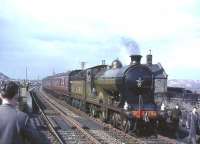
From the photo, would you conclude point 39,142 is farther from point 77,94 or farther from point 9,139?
point 77,94

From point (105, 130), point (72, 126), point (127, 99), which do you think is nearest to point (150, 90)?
point (127, 99)

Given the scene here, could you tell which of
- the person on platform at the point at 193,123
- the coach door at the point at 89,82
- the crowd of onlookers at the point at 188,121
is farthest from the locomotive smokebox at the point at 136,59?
the coach door at the point at 89,82

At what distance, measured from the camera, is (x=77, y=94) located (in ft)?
111

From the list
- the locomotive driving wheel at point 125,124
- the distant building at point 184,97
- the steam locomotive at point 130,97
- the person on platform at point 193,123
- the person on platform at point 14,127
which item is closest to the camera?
the person on platform at point 14,127

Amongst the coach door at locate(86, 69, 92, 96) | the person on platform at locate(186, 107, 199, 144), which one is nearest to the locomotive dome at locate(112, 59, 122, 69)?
the coach door at locate(86, 69, 92, 96)

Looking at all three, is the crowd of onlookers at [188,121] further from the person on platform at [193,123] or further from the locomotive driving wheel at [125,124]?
the locomotive driving wheel at [125,124]

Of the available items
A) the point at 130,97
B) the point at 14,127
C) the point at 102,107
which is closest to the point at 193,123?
the point at 130,97

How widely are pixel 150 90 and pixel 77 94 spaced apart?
1452 centimetres

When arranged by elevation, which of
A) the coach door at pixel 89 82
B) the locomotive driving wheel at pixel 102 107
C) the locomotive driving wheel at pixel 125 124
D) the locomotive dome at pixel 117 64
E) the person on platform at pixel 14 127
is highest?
the locomotive dome at pixel 117 64

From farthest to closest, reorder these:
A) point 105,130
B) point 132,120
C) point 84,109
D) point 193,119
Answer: point 84,109 → point 105,130 → point 132,120 → point 193,119

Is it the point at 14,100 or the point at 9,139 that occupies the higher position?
the point at 14,100

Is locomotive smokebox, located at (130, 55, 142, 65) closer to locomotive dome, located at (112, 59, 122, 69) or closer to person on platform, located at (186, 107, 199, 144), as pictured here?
locomotive dome, located at (112, 59, 122, 69)

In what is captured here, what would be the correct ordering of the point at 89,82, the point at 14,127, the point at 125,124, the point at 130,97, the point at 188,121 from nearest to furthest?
the point at 14,127 < the point at 188,121 < the point at 125,124 < the point at 130,97 < the point at 89,82

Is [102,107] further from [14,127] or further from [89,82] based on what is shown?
[14,127]
